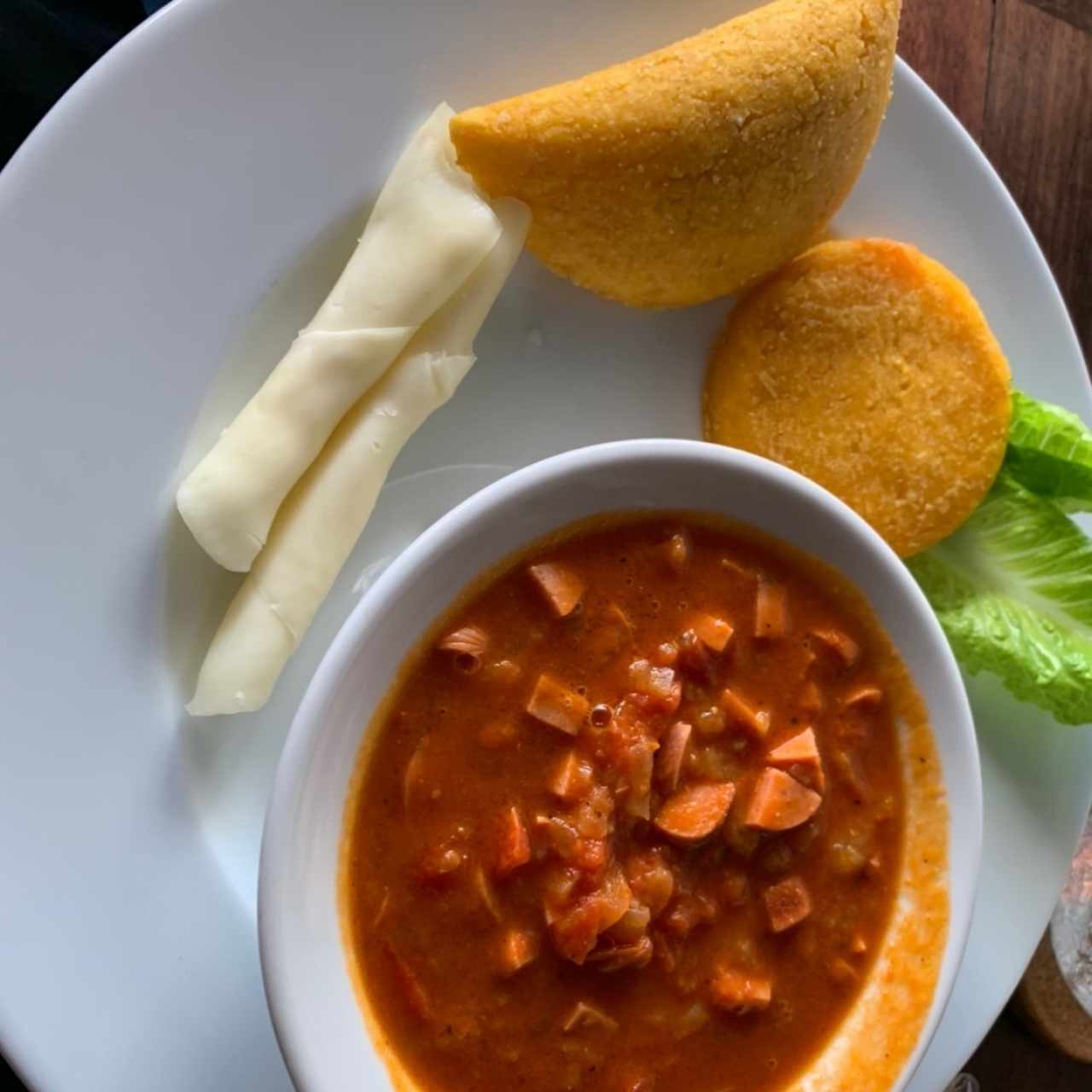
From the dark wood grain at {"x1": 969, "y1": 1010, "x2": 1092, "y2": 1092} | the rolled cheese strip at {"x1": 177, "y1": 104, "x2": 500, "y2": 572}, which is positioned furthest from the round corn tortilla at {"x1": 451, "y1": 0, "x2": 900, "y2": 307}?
the dark wood grain at {"x1": 969, "y1": 1010, "x2": 1092, "y2": 1092}

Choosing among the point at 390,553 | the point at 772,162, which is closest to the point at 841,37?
the point at 772,162

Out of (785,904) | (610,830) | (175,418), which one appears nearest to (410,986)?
(610,830)

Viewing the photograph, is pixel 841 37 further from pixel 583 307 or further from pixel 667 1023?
pixel 667 1023

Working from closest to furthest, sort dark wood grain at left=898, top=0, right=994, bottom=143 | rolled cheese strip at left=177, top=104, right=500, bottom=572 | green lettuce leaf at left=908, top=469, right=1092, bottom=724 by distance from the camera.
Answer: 1. rolled cheese strip at left=177, top=104, right=500, bottom=572
2. green lettuce leaf at left=908, top=469, right=1092, bottom=724
3. dark wood grain at left=898, top=0, right=994, bottom=143

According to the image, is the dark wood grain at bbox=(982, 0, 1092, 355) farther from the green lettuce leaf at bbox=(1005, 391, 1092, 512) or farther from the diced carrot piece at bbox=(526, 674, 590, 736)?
the diced carrot piece at bbox=(526, 674, 590, 736)

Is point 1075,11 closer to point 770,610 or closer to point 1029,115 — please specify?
point 1029,115
